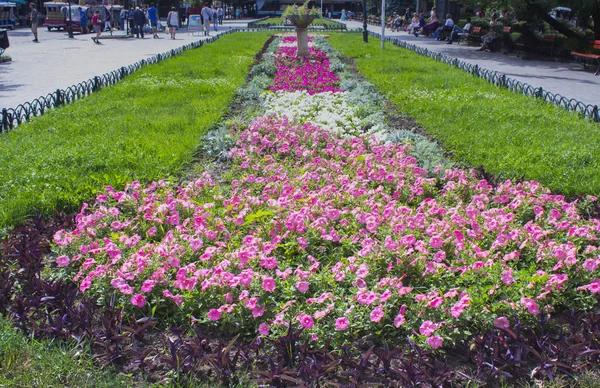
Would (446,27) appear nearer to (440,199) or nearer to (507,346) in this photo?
(440,199)

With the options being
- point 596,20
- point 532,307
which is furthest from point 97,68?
point 596,20

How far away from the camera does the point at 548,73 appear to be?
16.1 meters

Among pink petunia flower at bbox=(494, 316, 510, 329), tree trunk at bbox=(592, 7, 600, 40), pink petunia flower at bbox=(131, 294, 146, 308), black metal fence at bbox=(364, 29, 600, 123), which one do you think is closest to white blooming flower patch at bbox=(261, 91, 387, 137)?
black metal fence at bbox=(364, 29, 600, 123)

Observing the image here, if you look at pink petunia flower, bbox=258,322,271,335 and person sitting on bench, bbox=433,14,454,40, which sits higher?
person sitting on bench, bbox=433,14,454,40

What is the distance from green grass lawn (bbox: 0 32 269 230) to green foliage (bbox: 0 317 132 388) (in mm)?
2060

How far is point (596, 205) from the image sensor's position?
505 cm

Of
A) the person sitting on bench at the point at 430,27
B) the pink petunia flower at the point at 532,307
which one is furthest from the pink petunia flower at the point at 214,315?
the person sitting on bench at the point at 430,27

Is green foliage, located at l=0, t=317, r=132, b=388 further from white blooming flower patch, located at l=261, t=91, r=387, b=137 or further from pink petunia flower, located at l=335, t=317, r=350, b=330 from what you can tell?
white blooming flower patch, located at l=261, t=91, r=387, b=137

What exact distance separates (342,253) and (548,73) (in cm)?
1398

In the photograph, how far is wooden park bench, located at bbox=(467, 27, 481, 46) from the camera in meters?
25.4

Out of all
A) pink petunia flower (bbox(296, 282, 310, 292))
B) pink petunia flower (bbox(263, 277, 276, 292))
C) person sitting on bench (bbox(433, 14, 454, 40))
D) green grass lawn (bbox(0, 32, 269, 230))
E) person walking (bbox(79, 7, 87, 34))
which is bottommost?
pink petunia flower (bbox(296, 282, 310, 292))

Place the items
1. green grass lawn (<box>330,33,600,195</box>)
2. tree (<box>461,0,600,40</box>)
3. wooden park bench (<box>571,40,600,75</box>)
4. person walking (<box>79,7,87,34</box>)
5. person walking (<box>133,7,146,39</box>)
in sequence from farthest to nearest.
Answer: person walking (<box>79,7,87,34</box>) → person walking (<box>133,7,146,39</box>) → tree (<box>461,0,600,40</box>) → wooden park bench (<box>571,40,600,75</box>) → green grass lawn (<box>330,33,600,195</box>)

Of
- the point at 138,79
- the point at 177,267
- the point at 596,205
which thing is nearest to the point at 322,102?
the point at 138,79

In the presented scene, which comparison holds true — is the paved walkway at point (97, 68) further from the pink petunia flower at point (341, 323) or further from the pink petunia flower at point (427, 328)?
the pink petunia flower at point (427, 328)
